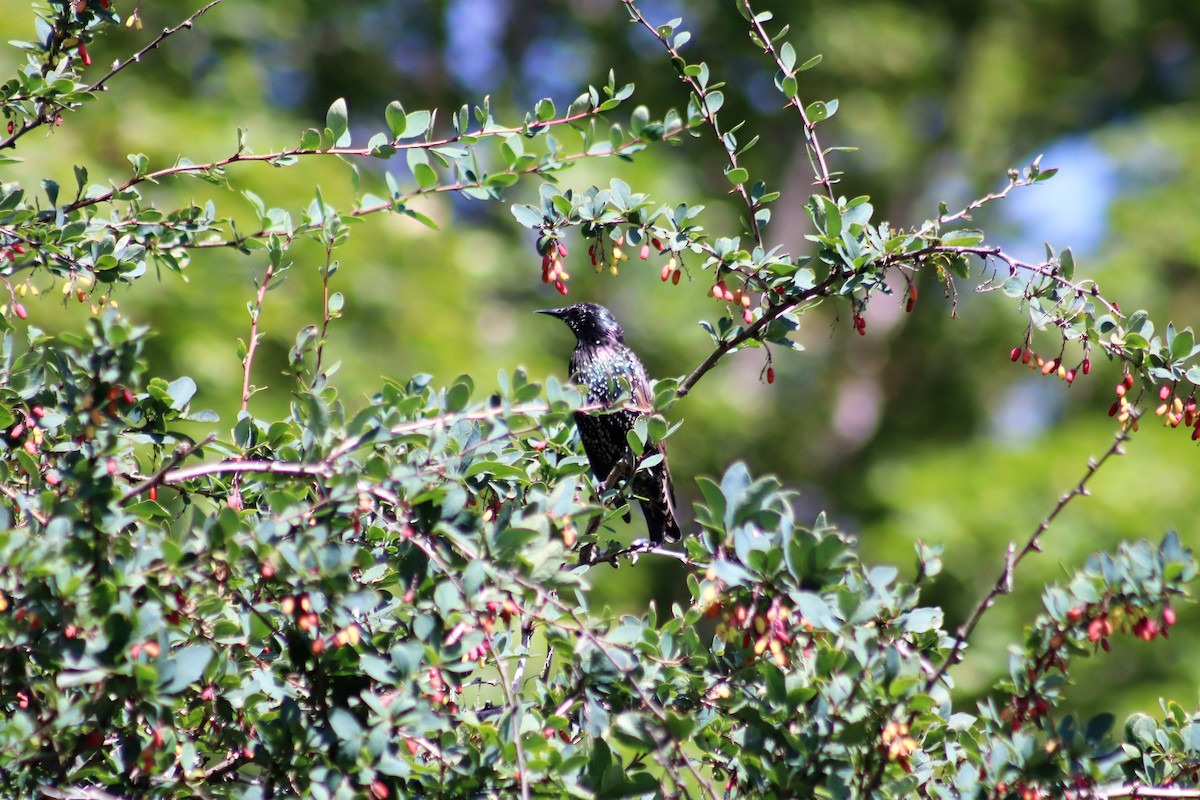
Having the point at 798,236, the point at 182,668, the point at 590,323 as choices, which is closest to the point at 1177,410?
the point at 182,668

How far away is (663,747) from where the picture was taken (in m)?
1.50

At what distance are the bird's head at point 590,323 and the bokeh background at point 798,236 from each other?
2.32 meters

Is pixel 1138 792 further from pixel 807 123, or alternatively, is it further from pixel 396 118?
pixel 396 118

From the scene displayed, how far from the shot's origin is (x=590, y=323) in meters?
4.40

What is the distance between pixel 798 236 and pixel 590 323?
7.72m

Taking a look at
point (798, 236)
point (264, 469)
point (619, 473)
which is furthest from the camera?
point (798, 236)

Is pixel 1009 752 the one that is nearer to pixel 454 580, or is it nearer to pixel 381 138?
pixel 454 580

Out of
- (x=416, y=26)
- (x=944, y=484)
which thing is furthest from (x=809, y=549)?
(x=416, y=26)

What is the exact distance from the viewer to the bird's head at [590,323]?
4363 millimetres

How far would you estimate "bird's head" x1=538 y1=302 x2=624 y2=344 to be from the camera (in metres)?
4.36

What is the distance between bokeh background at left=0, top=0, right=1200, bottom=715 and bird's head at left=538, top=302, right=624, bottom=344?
2320 millimetres

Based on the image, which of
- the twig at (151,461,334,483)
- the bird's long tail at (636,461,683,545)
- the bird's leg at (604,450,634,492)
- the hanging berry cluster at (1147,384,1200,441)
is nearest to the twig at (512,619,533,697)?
the bird's leg at (604,450,634,492)

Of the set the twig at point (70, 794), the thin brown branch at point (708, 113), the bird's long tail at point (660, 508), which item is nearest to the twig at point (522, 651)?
the twig at point (70, 794)

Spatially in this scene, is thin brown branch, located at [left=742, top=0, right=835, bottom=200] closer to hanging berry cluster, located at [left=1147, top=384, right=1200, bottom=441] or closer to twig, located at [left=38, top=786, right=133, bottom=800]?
hanging berry cluster, located at [left=1147, top=384, right=1200, bottom=441]
